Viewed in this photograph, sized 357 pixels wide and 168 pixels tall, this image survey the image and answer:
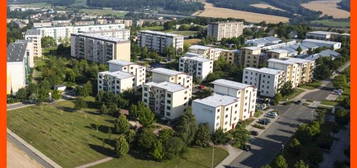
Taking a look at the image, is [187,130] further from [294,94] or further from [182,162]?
[294,94]

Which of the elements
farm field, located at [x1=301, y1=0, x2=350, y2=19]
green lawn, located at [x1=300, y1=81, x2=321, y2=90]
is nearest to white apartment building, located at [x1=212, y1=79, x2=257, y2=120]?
green lawn, located at [x1=300, y1=81, x2=321, y2=90]

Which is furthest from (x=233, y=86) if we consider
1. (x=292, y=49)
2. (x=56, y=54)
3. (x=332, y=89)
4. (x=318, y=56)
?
(x=56, y=54)

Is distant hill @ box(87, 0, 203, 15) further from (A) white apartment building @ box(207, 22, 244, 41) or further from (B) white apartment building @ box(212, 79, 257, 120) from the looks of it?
(B) white apartment building @ box(212, 79, 257, 120)

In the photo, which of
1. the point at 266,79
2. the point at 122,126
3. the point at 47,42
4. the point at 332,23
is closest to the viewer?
the point at 122,126

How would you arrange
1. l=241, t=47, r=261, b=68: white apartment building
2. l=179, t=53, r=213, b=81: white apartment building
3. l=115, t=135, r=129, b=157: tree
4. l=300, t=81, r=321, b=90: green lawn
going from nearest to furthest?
l=115, t=135, r=129, b=157: tree
l=300, t=81, r=321, b=90: green lawn
l=179, t=53, r=213, b=81: white apartment building
l=241, t=47, r=261, b=68: white apartment building

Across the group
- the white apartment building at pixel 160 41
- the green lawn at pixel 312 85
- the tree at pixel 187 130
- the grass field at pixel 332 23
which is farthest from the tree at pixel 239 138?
the grass field at pixel 332 23

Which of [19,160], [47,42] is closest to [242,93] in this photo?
[19,160]
